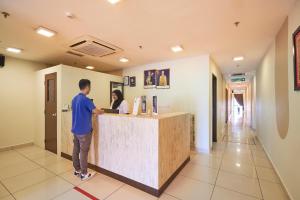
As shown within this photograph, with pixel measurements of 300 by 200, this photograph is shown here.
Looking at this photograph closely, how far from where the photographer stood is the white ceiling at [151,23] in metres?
1.88

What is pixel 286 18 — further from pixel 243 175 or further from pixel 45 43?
pixel 45 43

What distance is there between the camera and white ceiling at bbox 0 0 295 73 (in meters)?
1.88

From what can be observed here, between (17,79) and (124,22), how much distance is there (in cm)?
390

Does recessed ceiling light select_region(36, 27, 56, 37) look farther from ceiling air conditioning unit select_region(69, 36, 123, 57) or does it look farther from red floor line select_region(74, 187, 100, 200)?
red floor line select_region(74, 187, 100, 200)

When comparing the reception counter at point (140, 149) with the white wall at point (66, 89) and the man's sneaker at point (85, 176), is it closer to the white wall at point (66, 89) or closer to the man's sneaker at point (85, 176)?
the man's sneaker at point (85, 176)

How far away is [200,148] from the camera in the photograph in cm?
397

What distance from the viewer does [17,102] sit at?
4.18 metres

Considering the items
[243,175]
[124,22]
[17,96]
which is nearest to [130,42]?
[124,22]

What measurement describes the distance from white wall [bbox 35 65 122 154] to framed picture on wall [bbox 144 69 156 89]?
1.06 metres

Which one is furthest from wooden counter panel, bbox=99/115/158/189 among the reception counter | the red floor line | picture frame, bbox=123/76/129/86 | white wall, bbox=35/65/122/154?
picture frame, bbox=123/76/129/86

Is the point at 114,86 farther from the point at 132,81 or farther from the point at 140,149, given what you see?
the point at 140,149

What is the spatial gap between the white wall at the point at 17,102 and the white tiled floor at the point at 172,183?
80cm

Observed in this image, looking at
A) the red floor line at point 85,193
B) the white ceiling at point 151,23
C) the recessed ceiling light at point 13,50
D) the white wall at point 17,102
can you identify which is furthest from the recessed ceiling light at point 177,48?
the white wall at point 17,102

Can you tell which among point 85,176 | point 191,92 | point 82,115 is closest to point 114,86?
point 191,92
